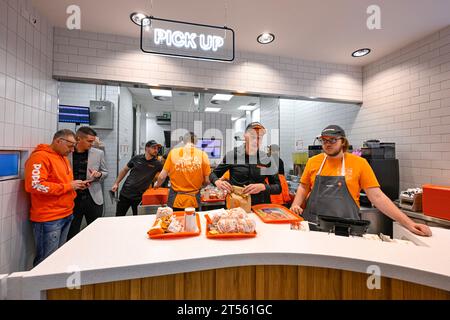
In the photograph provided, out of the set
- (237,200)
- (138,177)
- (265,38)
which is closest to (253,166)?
(237,200)

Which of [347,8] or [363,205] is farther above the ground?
[347,8]

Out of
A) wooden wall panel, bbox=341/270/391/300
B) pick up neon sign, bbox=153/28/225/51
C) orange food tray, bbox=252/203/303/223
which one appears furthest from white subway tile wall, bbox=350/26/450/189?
pick up neon sign, bbox=153/28/225/51

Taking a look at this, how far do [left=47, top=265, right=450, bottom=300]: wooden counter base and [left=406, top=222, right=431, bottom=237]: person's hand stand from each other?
1.42 feet

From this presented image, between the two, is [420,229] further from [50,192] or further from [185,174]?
[50,192]

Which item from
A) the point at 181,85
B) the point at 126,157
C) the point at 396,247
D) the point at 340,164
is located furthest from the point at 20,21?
the point at 396,247

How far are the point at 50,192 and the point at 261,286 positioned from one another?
2.02m

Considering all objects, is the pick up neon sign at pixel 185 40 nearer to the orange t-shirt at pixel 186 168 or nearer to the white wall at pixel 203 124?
the orange t-shirt at pixel 186 168

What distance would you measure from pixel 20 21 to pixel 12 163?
142cm

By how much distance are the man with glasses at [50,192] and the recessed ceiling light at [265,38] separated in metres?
2.58

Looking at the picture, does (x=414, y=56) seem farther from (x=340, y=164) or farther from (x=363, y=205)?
(x=340, y=164)

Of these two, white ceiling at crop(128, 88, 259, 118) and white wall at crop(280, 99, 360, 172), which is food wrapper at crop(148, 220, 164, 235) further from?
white wall at crop(280, 99, 360, 172)

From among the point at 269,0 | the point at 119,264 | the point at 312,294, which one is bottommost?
the point at 312,294

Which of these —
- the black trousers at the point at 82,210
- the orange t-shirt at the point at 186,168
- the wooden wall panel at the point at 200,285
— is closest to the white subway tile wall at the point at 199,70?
the orange t-shirt at the point at 186,168

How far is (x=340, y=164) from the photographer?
176 centimetres
